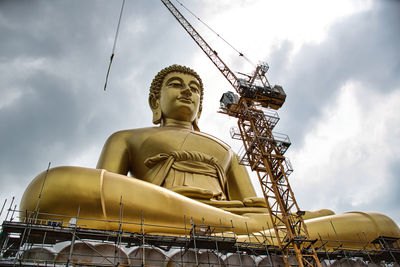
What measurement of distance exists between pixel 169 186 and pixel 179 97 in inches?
134

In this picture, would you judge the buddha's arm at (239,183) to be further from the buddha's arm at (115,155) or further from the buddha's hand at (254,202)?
the buddha's arm at (115,155)

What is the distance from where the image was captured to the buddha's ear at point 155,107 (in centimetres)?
1184

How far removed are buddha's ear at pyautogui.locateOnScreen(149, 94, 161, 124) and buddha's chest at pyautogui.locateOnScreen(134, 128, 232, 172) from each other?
4.37 ft

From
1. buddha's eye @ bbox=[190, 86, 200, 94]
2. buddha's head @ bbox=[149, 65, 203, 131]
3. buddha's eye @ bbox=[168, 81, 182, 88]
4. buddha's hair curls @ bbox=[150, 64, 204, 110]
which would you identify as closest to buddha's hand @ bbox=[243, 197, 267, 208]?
buddha's head @ bbox=[149, 65, 203, 131]

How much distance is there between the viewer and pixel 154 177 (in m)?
9.44

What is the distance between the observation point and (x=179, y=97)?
1127 centimetres

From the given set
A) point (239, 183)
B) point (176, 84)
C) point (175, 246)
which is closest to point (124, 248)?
point (175, 246)

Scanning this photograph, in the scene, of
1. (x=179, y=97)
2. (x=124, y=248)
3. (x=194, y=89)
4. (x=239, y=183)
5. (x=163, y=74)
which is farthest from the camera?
(x=163, y=74)

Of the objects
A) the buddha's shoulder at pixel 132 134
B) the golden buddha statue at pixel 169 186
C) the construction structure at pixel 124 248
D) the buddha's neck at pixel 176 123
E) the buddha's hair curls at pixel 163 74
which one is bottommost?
the construction structure at pixel 124 248

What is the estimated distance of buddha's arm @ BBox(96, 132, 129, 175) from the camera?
371 inches

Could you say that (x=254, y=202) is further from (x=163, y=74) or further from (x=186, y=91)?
(x=163, y=74)

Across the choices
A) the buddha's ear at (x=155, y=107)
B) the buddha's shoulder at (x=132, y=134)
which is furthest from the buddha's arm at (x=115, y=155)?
the buddha's ear at (x=155, y=107)

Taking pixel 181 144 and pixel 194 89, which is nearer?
pixel 181 144

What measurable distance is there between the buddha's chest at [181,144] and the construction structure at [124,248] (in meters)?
3.59
